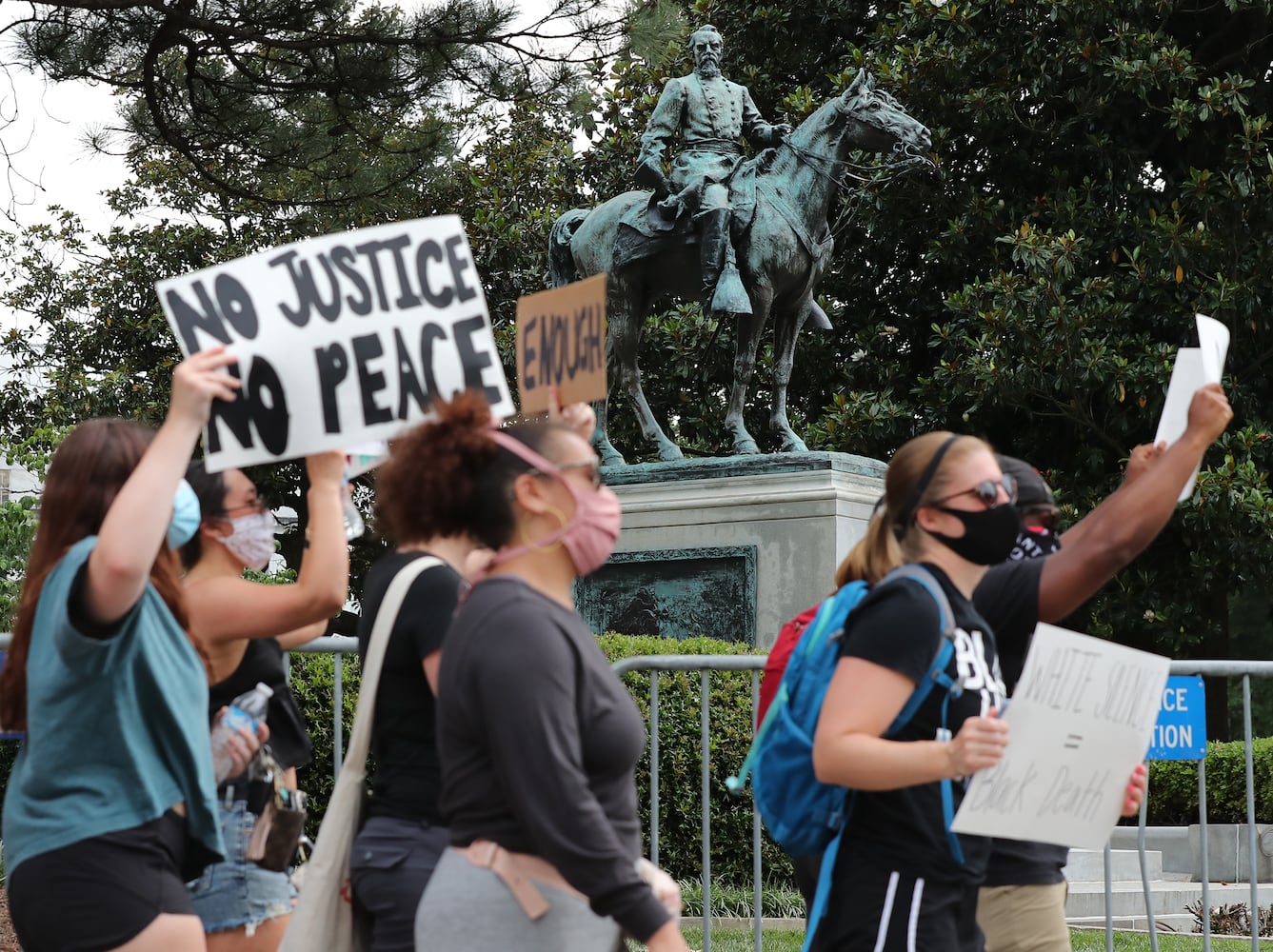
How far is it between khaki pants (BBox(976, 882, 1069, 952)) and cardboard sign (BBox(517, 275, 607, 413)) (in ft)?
4.42

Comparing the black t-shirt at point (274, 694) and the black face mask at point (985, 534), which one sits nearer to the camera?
the black face mask at point (985, 534)

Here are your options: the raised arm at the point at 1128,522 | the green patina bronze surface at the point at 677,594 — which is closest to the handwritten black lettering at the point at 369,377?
the raised arm at the point at 1128,522

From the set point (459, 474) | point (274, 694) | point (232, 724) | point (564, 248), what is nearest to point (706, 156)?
point (564, 248)

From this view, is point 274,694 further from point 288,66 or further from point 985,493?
point 288,66

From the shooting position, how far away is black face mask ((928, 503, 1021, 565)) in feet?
10.5

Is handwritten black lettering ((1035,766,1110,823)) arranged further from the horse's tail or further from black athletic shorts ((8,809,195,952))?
the horse's tail

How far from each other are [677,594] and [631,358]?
2.37m

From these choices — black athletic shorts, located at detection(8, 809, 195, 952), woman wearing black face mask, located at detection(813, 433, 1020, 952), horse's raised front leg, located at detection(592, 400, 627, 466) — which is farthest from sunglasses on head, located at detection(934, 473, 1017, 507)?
horse's raised front leg, located at detection(592, 400, 627, 466)

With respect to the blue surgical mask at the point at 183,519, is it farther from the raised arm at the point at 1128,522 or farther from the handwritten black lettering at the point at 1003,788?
the raised arm at the point at 1128,522

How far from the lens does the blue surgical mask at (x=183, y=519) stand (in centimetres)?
321

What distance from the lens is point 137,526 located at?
2771mm

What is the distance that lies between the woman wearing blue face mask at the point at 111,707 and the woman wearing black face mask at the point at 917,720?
1163 millimetres

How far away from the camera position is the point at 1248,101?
16.0m

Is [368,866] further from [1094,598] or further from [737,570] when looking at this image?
[1094,598]
